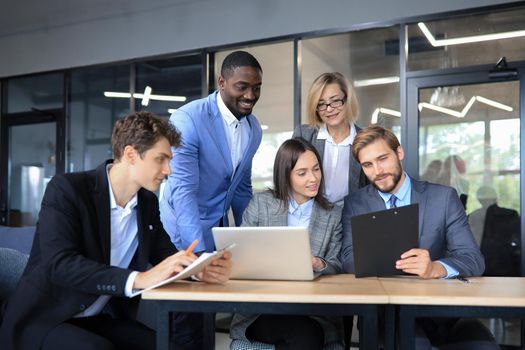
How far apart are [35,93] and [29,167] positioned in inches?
35.0

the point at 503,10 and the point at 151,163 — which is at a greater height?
the point at 503,10

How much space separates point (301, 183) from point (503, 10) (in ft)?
9.09

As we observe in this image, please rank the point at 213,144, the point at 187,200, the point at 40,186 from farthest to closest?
1. the point at 40,186
2. the point at 213,144
3. the point at 187,200

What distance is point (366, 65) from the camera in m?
4.74

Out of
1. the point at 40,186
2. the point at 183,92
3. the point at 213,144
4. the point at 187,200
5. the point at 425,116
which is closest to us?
the point at 187,200

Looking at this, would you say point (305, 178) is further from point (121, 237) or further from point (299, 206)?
point (121, 237)

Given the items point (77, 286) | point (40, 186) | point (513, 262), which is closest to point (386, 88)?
point (513, 262)

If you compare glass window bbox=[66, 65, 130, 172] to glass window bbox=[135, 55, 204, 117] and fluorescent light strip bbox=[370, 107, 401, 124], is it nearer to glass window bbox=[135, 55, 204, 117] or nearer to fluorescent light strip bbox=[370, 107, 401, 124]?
glass window bbox=[135, 55, 204, 117]

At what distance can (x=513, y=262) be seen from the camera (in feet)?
13.4

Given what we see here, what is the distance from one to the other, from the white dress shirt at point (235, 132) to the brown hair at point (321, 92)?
13.5 inches

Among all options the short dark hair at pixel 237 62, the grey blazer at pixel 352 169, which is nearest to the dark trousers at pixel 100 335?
the short dark hair at pixel 237 62

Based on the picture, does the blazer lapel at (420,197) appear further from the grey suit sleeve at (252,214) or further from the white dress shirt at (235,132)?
the white dress shirt at (235,132)

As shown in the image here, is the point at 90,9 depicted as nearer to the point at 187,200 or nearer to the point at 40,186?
the point at 40,186

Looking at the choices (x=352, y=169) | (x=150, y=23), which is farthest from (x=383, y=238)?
(x=150, y=23)
